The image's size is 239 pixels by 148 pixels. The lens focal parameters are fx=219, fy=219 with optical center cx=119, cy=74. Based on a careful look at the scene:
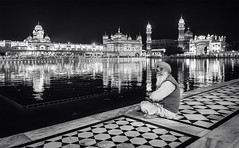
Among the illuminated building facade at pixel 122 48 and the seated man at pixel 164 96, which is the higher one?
the illuminated building facade at pixel 122 48

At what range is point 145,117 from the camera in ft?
14.6

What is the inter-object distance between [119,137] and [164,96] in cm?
125

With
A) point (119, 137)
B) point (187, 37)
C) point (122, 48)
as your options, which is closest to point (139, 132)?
point (119, 137)

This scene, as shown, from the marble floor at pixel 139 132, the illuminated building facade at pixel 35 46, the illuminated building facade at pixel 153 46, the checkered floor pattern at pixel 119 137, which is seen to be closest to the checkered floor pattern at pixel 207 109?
the marble floor at pixel 139 132

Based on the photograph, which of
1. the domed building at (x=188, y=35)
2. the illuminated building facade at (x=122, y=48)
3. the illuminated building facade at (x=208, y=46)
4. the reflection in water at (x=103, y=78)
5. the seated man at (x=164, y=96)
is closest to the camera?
the seated man at (x=164, y=96)

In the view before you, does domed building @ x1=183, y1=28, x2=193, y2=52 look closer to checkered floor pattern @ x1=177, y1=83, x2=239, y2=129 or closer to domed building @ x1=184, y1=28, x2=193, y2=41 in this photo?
domed building @ x1=184, y1=28, x2=193, y2=41

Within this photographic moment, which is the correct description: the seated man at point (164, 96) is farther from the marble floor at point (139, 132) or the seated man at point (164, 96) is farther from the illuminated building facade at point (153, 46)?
the illuminated building facade at point (153, 46)

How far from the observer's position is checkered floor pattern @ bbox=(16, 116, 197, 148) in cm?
324

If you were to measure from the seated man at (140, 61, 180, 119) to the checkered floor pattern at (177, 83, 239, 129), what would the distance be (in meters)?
0.30

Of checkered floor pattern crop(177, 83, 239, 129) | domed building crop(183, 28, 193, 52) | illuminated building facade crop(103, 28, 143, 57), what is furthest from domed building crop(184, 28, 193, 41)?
checkered floor pattern crop(177, 83, 239, 129)

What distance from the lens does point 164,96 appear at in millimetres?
4227

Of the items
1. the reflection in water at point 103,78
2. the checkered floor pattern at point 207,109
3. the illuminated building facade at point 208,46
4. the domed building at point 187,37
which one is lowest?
the checkered floor pattern at point 207,109

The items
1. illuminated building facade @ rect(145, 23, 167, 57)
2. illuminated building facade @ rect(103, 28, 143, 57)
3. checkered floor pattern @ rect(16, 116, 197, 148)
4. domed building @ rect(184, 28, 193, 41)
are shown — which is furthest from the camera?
illuminated building facade @ rect(145, 23, 167, 57)

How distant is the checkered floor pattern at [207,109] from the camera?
429 centimetres
